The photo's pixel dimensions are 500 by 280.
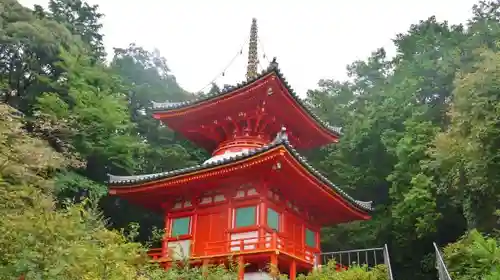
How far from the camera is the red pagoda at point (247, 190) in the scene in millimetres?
14047

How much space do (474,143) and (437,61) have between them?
1413 centimetres

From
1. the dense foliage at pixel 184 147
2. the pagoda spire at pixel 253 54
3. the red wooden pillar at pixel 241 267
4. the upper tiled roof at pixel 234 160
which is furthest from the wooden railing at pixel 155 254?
the pagoda spire at pixel 253 54

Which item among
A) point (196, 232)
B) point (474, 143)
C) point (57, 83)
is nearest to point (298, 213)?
point (196, 232)

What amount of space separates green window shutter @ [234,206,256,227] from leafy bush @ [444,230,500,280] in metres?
5.75

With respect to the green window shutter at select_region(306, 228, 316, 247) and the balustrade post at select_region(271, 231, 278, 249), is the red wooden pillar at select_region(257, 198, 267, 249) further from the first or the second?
the green window shutter at select_region(306, 228, 316, 247)

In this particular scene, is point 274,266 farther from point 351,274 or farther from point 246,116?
point 246,116

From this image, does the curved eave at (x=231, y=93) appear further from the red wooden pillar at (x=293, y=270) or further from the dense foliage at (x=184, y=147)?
the red wooden pillar at (x=293, y=270)

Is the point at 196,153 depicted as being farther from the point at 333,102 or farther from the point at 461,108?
the point at 461,108

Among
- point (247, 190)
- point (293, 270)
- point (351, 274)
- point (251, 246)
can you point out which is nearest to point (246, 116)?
point (247, 190)

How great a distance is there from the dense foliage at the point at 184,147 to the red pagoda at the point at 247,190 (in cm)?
232

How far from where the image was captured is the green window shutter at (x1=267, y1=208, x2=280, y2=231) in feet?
48.1

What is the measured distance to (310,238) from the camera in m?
17.3

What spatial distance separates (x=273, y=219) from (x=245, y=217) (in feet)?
2.96

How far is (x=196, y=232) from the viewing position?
15.4 metres
